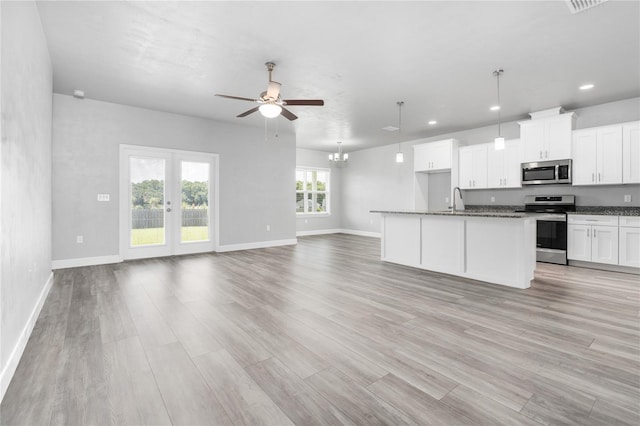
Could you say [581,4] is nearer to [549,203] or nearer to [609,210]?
[609,210]

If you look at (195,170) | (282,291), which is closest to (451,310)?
(282,291)

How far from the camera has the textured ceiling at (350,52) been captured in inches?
112

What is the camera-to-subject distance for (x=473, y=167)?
22.2ft

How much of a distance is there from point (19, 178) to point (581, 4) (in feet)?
16.0

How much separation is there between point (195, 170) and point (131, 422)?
5592 millimetres

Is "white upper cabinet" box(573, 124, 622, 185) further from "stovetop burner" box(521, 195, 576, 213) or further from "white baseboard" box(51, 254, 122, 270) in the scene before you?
"white baseboard" box(51, 254, 122, 270)

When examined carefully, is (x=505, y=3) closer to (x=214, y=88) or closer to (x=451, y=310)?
(x=451, y=310)

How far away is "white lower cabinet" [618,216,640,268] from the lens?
4.59m

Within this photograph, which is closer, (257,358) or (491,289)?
(257,358)

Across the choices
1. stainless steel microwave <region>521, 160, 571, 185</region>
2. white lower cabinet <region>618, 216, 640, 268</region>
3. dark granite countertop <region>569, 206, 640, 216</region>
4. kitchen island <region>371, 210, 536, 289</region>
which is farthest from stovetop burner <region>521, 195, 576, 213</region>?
kitchen island <region>371, 210, 536, 289</region>

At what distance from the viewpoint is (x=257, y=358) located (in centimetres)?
214

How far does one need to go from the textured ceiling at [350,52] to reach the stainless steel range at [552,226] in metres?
A: 1.76

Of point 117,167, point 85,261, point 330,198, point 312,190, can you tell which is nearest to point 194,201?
point 117,167

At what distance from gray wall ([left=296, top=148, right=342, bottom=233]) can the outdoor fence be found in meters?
3.91
